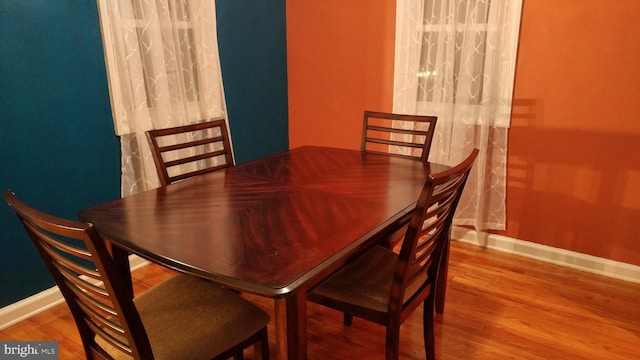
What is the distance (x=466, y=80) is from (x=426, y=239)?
1525 mm

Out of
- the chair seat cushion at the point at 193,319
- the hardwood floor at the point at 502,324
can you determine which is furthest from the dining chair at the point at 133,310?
the hardwood floor at the point at 502,324

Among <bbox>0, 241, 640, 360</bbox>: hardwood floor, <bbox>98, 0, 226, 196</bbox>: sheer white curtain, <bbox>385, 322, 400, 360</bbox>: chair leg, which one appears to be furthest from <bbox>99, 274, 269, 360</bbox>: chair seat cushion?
<bbox>98, 0, 226, 196</bbox>: sheer white curtain

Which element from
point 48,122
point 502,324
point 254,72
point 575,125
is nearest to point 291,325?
point 502,324

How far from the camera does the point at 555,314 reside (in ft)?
7.37

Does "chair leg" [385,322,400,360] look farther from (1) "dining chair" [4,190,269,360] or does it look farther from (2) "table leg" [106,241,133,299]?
(2) "table leg" [106,241,133,299]

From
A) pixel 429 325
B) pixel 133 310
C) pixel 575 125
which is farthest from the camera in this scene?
pixel 575 125

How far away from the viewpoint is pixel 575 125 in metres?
2.53

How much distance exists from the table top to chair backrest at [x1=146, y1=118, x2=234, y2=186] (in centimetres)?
16

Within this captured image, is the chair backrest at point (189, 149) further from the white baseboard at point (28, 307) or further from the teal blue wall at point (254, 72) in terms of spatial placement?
the white baseboard at point (28, 307)

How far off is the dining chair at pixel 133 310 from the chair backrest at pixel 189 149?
614mm

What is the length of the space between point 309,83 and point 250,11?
2.33 ft

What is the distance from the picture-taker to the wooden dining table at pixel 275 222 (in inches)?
46.9

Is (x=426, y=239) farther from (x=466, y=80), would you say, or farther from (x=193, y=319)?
(x=466, y=80)

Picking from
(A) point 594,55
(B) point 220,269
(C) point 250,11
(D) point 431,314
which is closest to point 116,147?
(C) point 250,11
